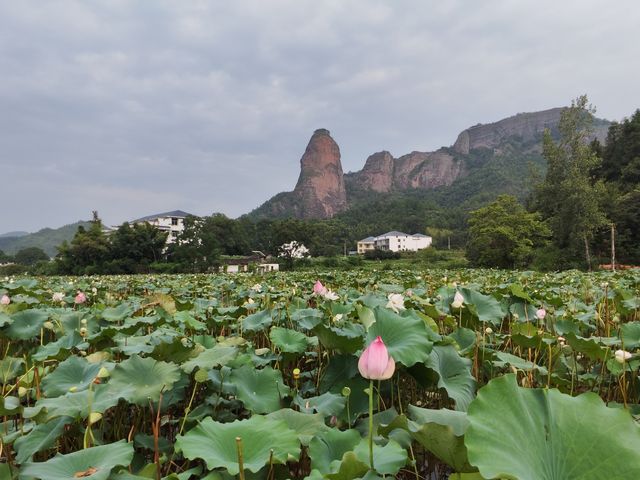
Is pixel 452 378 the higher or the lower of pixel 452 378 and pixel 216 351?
the lower

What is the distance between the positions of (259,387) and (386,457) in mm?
643

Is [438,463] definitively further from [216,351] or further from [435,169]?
[435,169]

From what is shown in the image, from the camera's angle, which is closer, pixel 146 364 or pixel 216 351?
pixel 146 364

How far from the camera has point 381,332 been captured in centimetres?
147

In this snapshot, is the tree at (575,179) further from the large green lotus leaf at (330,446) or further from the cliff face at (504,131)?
the cliff face at (504,131)

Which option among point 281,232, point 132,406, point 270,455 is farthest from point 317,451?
point 281,232

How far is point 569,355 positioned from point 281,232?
37.3 meters

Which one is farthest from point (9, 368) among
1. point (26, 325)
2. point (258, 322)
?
point (258, 322)

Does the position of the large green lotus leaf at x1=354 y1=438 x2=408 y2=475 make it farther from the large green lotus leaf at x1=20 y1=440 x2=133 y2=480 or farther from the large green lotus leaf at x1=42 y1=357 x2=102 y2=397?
the large green lotus leaf at x1=42 y1=357 x2=102 y2=397

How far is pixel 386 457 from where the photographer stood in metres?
0.81

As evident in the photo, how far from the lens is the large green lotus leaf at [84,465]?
0.79 meters

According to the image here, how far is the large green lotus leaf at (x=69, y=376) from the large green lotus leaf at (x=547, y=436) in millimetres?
1133

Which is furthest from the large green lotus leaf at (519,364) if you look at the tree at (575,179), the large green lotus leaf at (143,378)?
the tree at (575,179)

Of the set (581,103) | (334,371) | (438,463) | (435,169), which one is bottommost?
(438,463)
